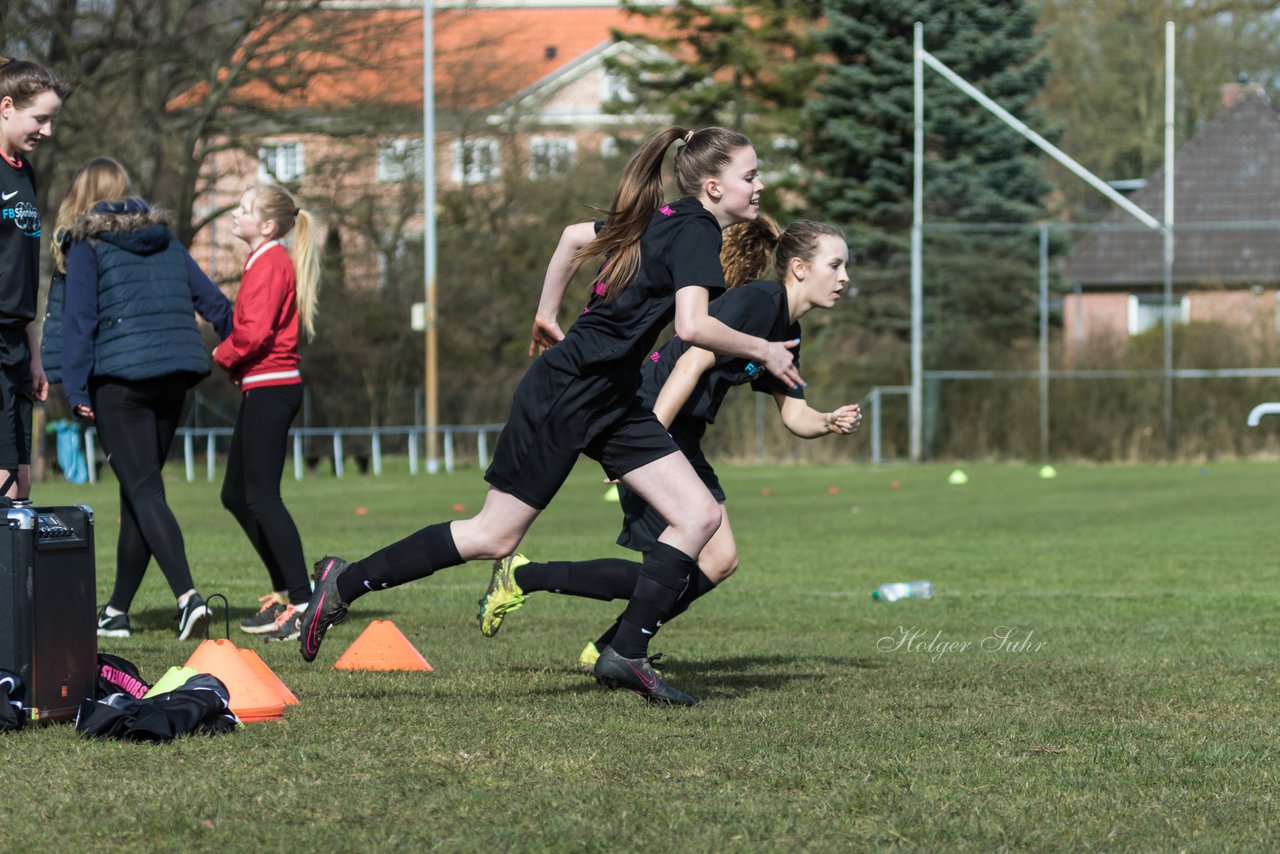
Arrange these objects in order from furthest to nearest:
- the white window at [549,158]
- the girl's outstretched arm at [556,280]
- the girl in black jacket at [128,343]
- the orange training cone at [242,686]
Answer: the white window at [549,158] < the girl in black jacket at [128,343] < the girl's outstretched arm at [556,280] < the orange training cone at [242,686]

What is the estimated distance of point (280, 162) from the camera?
3494 cm

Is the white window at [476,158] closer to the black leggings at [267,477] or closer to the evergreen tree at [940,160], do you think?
the evergreen tree at [940,160]

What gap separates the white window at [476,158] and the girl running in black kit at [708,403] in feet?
106

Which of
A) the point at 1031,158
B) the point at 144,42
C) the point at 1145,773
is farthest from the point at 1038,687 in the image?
the point at 1031,158

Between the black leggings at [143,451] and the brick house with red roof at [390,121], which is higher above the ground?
the brick house with red roof at [390,121]

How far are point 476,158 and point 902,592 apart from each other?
30585 millimetres

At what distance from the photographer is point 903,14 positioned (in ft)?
123

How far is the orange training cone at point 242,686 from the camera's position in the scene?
5.09m

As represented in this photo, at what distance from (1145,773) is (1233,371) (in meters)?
26.2

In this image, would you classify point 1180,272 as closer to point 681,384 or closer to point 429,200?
point 429,200

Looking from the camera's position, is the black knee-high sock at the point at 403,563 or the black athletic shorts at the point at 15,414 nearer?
the black knee-high sock at the point at 403,563

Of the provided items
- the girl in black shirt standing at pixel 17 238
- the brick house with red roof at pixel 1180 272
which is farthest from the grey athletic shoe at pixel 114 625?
the brick house with red roof at pixel 1180 272

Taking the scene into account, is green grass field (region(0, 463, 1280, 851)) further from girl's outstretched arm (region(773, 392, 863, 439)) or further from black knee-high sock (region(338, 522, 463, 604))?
girl's outstretched arm (region(773, 392, 863, 439))

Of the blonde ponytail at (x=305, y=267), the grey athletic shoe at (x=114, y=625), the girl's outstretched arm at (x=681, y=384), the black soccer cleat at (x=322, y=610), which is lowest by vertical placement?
the grey athletic shoe at (x=114, y=625)
